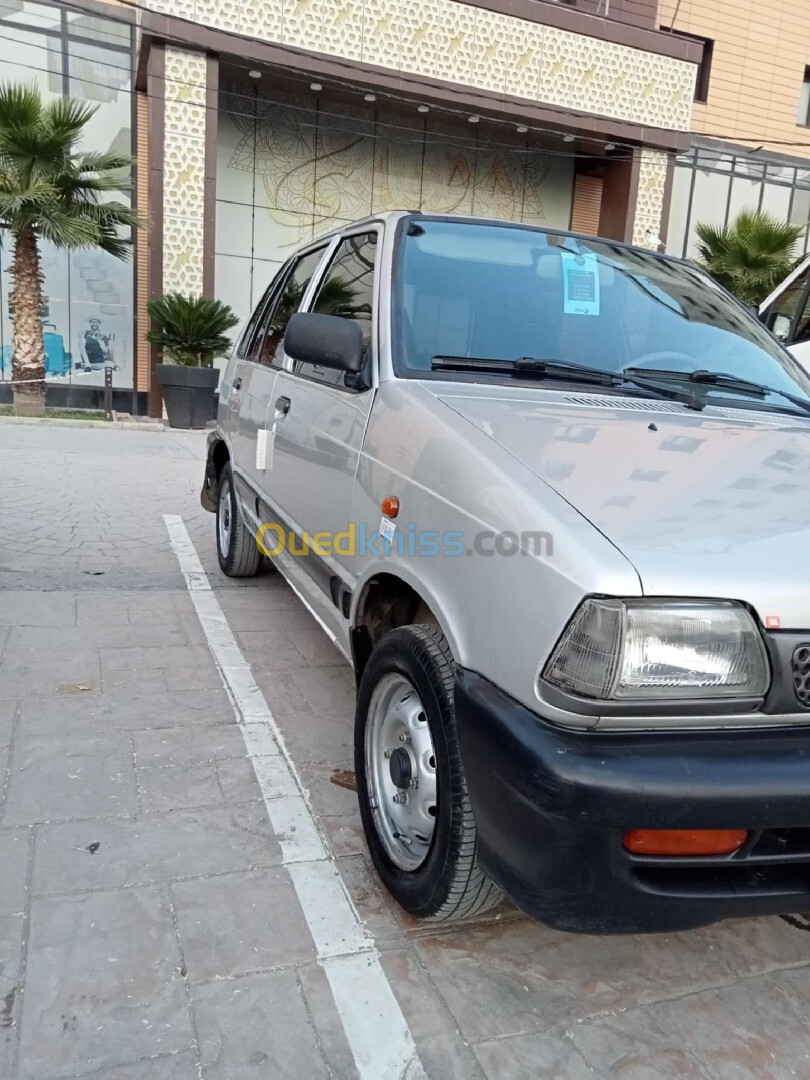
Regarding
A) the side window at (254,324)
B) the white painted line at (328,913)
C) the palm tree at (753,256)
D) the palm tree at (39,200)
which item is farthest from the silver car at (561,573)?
the palm tree at (753,256)

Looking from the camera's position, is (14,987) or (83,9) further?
(83,9)

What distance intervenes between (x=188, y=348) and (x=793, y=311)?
10639 millimetres

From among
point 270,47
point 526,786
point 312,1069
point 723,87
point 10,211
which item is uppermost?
point 723,87

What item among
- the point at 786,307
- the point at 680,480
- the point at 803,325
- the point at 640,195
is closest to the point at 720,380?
the point at 680,480

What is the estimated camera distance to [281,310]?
4.33m

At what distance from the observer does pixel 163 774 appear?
298 centimetres

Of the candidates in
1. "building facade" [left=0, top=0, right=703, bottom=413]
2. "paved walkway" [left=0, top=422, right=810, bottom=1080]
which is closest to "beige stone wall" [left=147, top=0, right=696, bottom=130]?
"building facade" [left=0, top=0, right=703, bottom=413]

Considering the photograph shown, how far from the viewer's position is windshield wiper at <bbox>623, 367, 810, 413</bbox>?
111 inches

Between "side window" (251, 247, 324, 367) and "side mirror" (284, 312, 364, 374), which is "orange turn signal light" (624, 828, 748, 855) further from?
"side window" (251, 247, 324, 367)

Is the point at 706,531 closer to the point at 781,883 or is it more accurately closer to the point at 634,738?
the point at 634,738

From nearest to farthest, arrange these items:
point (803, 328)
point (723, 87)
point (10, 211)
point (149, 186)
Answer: point (803, 328) → point (10, 211) → point (149, 186) → point (723, 87)

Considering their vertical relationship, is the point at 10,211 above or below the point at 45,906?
above

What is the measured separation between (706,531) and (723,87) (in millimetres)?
23581

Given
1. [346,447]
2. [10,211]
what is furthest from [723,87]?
[346,447]
